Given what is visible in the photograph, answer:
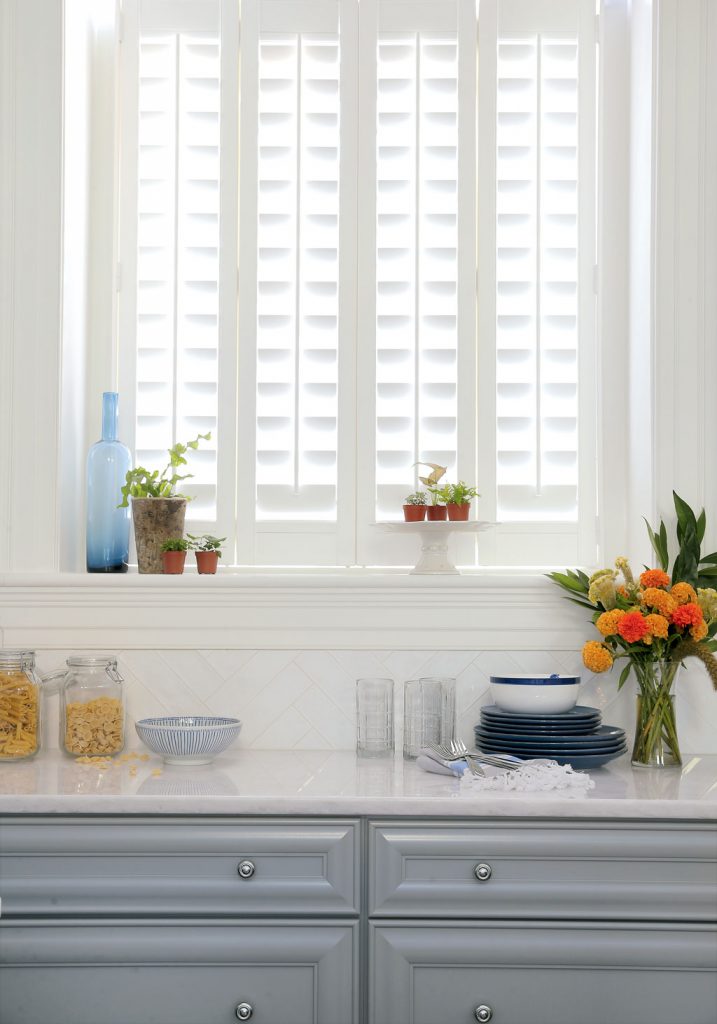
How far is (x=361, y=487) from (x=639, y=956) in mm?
1264

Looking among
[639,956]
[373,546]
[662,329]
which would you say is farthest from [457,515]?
[639,956]

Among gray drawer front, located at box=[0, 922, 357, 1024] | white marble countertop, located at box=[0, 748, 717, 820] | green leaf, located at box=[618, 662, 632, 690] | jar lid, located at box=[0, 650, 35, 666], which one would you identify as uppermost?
jar lid, located at box=[0, 650, 35, 666]

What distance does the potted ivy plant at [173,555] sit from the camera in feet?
7.75

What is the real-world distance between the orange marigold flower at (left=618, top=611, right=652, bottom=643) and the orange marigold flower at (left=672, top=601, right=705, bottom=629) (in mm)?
65

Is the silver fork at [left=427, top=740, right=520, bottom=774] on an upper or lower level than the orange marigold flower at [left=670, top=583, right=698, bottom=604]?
lower

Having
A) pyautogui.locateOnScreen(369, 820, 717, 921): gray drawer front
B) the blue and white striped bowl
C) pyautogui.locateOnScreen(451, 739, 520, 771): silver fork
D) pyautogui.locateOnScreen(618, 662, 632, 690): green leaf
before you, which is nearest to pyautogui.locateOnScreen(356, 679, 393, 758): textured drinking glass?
pyautogui.locateOnScreen(451, 739, 520, 771): silver fork

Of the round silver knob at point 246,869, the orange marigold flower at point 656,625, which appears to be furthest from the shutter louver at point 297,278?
the round silver knob at point 246,869

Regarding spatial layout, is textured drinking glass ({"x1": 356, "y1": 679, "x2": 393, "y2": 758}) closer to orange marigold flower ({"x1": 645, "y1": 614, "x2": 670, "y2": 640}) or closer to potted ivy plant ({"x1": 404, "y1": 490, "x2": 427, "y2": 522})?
potted ivy plant ({"x1": 404, "y1": 490, "x2": 427, "y2": 522})

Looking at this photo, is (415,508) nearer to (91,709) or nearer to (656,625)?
(656,625)

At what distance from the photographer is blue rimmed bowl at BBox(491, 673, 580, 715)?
214 cm

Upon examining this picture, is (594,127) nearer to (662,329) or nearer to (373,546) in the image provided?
(662,329)

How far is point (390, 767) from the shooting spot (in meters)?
2.08

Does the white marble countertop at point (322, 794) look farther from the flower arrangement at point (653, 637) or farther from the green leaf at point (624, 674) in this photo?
the green leaf at point (624, 674)

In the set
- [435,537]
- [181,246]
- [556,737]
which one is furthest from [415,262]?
[556,737]
